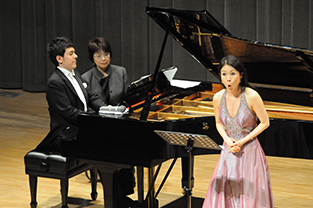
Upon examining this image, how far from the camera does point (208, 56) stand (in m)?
3.64

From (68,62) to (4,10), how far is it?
614cm

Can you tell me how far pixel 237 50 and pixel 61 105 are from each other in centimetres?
135

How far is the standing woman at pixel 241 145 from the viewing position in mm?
2691

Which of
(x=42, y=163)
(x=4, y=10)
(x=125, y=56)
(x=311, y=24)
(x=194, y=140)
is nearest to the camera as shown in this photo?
(x=194, y=140)

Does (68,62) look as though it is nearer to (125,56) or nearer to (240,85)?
(240,85)

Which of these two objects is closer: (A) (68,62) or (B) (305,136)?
(B) (305,136)

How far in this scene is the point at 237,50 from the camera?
3.43m

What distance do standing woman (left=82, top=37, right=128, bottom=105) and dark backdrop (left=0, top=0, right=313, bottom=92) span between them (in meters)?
3.70

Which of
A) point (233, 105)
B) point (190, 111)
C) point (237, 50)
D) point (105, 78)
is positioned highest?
point (237, 50)

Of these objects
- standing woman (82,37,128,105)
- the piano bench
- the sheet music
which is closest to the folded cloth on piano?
the piano bench

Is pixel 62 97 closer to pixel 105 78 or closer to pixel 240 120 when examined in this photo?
pixel 105 78

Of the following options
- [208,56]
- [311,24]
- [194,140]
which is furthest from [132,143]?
[311,24]

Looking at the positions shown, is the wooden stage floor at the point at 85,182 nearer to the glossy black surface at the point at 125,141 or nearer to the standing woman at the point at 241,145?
the glossy black surface at the point at 125,141

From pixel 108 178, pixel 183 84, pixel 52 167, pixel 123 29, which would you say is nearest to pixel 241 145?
pixel 108 178
